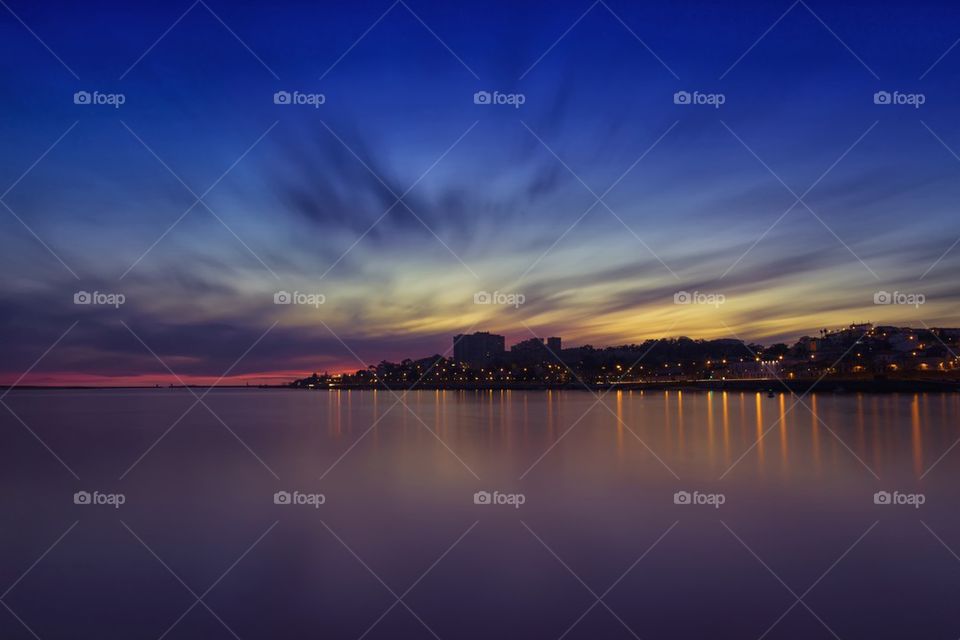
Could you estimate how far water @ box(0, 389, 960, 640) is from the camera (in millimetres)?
8734

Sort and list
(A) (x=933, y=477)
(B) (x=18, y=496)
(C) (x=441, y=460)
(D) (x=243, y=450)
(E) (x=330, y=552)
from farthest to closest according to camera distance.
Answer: (D) (x=243, y=450) < (C) (x=441, y=460) < (A) (x=933, y=477) < (B) (x=18, y=496) < (E) (x=330, y=552)

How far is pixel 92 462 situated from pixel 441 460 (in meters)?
13.3

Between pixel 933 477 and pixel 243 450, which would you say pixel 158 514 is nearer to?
pixel 243 450

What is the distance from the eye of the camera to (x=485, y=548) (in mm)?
11812

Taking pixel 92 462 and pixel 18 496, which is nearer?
pixel 18 496

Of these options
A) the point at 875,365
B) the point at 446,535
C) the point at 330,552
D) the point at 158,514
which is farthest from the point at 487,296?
the point at 875,365

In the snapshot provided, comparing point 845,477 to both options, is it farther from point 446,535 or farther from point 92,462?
point 92,462

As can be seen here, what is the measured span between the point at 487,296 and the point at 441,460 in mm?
8435

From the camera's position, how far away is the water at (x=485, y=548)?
28.7ft

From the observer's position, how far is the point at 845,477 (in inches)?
742

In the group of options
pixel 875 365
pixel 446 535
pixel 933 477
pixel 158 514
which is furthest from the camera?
pixel 875 365

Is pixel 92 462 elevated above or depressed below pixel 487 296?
below

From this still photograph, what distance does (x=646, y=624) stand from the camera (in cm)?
852

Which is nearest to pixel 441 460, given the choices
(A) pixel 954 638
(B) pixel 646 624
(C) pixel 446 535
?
(C) pixel 446 535
